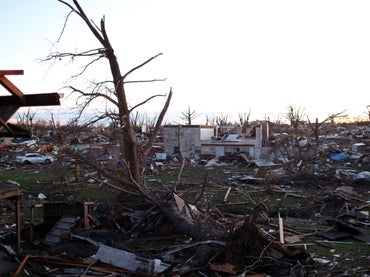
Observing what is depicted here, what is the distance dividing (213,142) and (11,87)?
35872 millimetres

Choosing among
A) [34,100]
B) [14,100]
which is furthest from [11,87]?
[34,100]

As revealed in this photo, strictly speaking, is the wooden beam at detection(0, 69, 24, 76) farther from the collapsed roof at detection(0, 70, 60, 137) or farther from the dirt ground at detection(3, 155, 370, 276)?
the dirt ground at detection(3, 155, 370, 276)

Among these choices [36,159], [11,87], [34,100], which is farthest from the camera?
[36,159]

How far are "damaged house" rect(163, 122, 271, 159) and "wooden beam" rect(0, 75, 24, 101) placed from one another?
30.9 metres

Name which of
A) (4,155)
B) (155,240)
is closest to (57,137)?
(155,240)

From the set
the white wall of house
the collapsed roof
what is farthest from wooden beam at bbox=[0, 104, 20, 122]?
the white wall of house

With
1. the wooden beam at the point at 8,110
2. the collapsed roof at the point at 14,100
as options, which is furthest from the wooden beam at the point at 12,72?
the wooden beam at the point at 8,110

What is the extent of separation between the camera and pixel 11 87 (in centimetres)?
638

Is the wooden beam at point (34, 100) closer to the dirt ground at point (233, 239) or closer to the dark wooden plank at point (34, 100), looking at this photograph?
the dark wooden plank at point (34, 100)

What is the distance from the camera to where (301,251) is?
A: 27.6ft

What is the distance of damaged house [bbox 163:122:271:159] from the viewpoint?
1555 inches

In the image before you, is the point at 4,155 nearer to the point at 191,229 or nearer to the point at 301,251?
the point at 191,229

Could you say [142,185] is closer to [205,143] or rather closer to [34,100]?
[34,100]

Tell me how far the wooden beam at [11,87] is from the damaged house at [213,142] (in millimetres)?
30850
